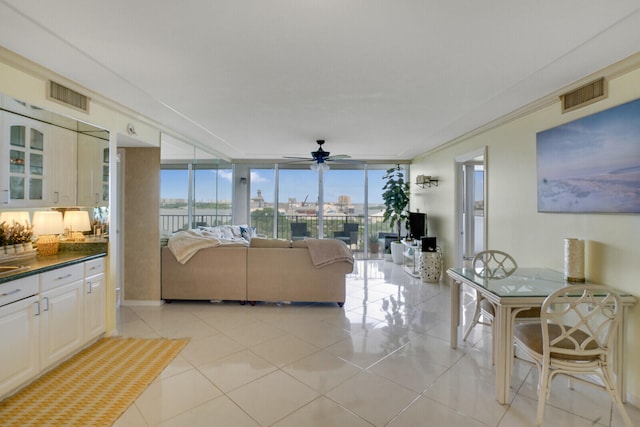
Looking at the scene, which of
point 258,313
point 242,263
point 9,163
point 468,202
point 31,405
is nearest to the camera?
point 31,405

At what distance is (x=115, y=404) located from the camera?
→ 2127 millimetres

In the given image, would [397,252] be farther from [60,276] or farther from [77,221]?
[60,276]

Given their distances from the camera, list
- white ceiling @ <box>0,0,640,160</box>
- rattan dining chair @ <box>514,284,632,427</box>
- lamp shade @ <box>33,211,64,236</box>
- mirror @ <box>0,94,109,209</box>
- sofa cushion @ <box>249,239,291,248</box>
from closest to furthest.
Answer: white ceiling @ <box>0,0,640,160</box>
rattan dining chair @ <box>514,284,632,427</box>
mirror @ <box>0,94,109,209</box>
lamp shade @ <box>33,211,64,236</box>
sofa cushion @ <box>249,239,291,248</box>

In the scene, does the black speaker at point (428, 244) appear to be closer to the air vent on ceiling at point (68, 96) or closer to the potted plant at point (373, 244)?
the potted plant at point (373, 244)

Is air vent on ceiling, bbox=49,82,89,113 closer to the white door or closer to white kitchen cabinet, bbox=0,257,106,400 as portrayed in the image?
white kitchen cabinet, bbox=0,257,106,400

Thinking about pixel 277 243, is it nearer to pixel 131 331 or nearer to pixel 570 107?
pixel 131 331

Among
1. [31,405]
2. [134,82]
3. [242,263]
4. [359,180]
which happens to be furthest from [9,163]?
[359,180]

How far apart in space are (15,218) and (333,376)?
2957mm

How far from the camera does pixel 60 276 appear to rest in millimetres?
2576

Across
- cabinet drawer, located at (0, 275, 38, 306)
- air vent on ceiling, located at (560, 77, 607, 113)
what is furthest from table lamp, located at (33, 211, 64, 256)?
air vent on ceiling, located at (560, 77, 607, 113)

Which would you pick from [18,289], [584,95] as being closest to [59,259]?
[18,289]

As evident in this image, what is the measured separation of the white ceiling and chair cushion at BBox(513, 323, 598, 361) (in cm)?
193

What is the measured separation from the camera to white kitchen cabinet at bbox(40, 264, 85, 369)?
7.91 ft

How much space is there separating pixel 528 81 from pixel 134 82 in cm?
336
